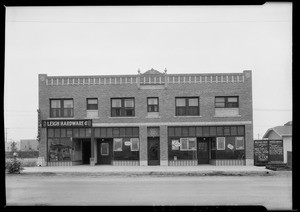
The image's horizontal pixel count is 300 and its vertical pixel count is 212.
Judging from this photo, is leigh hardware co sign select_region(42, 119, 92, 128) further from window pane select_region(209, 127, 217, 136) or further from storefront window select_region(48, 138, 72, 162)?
window pane select_region(209, 127, 217, 136)

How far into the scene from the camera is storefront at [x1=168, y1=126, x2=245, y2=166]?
104 feet

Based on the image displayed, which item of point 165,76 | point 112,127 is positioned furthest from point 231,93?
point 112,127

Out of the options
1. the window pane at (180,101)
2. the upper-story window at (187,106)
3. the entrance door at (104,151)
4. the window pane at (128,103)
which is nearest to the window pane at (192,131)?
the upper-story window at (187,106)

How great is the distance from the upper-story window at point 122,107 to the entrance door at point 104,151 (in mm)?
2384

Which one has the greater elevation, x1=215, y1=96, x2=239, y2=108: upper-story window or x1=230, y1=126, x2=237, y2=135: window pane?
x1=215, y1=96, x2=239, y2=108: upper-story window

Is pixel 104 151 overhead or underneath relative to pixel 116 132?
underneath

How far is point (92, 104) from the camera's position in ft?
105

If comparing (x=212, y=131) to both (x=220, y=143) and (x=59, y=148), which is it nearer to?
(x=220, y=143)

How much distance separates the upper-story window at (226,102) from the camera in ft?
105

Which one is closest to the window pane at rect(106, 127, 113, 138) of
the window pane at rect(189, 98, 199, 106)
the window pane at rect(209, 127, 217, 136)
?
the window pane at rect(189, 98, 199, 106)

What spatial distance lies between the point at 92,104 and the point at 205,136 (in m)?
9.10

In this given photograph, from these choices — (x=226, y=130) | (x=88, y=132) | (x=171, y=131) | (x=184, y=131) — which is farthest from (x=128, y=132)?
(x=226, y=130)
